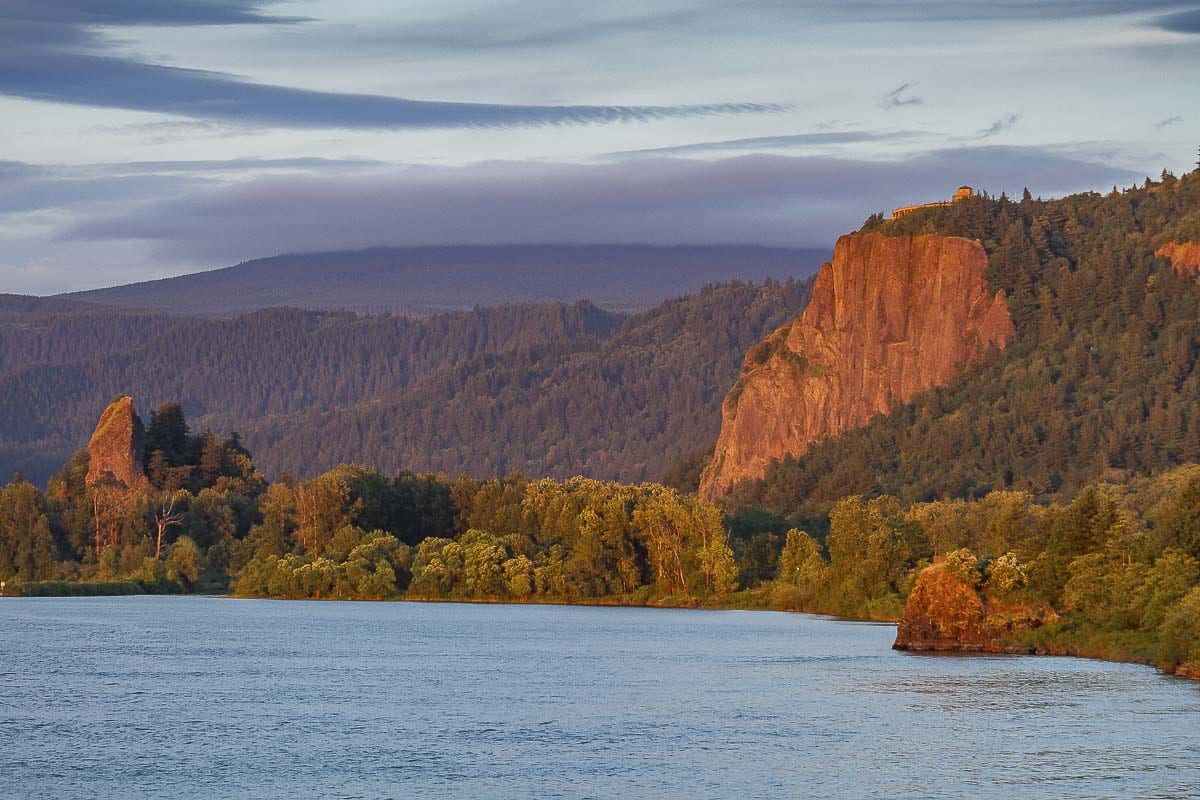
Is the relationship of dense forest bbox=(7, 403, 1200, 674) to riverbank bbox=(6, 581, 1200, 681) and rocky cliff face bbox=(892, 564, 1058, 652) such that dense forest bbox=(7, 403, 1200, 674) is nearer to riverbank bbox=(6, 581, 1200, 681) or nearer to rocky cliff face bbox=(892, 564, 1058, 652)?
riverbank bbox=(6, 581, 1200, 681)

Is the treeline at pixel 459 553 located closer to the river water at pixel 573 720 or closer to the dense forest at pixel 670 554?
the dense forest at pixel 670 554

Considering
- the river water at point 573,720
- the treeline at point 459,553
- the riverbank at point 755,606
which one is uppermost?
the treeline at point 459,553

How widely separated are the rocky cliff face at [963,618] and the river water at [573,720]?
2142mm

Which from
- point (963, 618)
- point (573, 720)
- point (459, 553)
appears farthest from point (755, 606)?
point (573, 720)

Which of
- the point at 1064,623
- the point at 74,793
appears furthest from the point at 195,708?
the point at 1064,623

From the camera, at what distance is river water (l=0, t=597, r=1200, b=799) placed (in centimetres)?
5641

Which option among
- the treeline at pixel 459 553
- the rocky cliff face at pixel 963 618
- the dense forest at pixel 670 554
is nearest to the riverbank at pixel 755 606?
the dense forest at pixel 670 554

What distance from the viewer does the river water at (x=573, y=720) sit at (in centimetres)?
5641

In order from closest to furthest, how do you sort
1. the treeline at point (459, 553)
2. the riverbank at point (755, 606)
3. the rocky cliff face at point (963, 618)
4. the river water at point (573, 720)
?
the river water at point (573, 720) → the riverbank at point (755, 606) → the rocky cliff face at point (963, 618) → the treeline at point (459, 553)

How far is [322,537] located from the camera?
19325 cm

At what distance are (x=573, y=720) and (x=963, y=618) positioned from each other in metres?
34.6

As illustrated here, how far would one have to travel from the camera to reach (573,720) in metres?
71.2

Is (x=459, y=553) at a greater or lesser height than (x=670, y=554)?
lesser

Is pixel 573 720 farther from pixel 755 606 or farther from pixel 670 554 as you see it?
pixel 670 554
